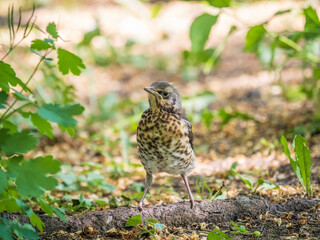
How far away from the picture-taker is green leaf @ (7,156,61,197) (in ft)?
6.35

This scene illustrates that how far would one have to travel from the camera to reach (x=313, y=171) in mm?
3959

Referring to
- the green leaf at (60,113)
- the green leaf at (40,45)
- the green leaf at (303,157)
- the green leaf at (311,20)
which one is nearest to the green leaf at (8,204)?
the green leaf at (60,113)

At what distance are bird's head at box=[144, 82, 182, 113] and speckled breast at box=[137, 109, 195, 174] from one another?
56 millimetres

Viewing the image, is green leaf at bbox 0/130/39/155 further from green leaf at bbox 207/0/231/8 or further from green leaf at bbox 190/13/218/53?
green leaf at bbox 190/13/218/53

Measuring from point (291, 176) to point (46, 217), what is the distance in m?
2.19

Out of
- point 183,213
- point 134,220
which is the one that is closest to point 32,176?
point 134,220

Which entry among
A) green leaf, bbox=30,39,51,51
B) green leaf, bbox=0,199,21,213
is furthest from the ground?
green leaf, bbox=30,39,51,51

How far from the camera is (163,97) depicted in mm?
3396

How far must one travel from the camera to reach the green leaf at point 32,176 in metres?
1.93

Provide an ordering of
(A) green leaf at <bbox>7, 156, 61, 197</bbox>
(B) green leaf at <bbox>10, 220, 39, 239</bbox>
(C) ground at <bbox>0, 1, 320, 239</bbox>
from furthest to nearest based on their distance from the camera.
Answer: (C) ground at <bbox>0, 1, 320, 239</bbox>
(B) green leaf at <bbox>10, 220, 39, 239</bbox>
(A) green leaf at <bbox>7, 156, 61, 197</bbox>

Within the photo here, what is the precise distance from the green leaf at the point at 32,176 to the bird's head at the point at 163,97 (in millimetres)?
1452

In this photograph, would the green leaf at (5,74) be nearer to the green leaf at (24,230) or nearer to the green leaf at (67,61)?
the green leaf at (67,61)

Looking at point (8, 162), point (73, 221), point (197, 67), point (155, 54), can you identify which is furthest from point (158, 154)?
point (155, 54)

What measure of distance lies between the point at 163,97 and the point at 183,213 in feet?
2.88
